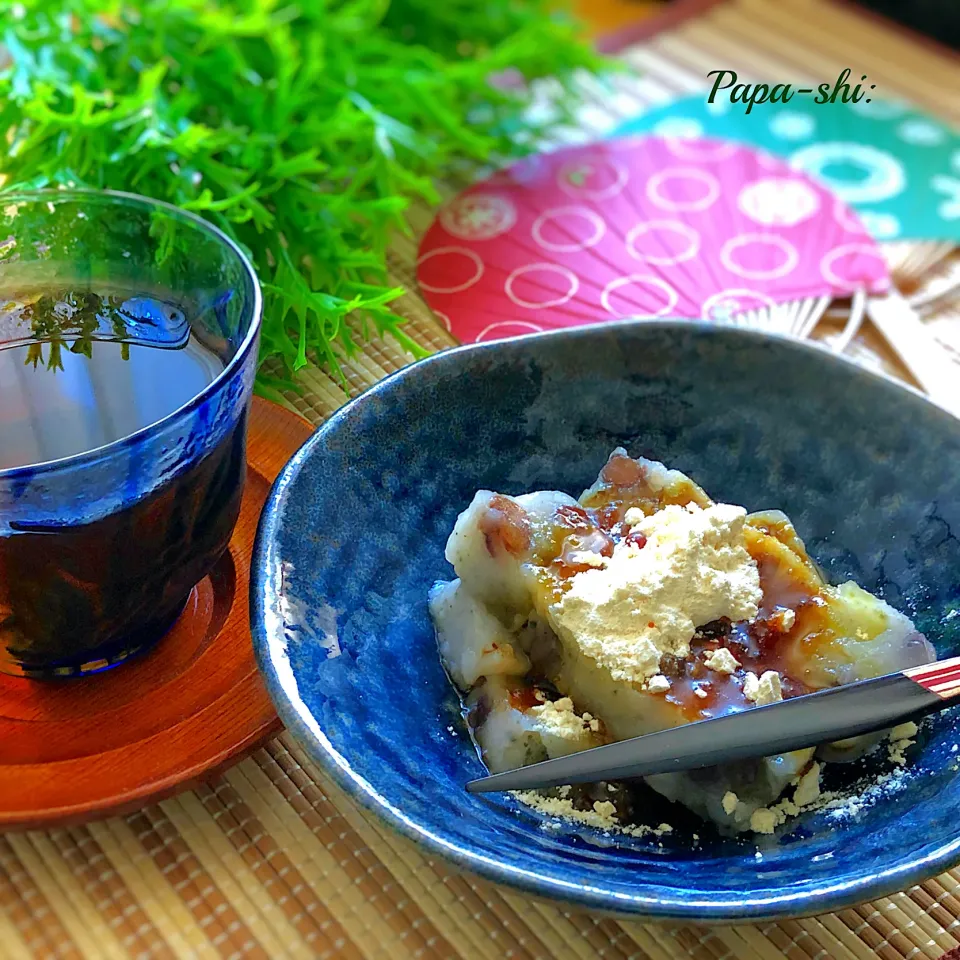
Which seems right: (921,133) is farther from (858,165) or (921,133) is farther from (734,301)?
(734,301)

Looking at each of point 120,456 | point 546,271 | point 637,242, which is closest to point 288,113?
point 546,271

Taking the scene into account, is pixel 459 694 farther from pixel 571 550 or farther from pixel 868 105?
pixel 868 105

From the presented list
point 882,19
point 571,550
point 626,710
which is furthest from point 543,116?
point 626,710

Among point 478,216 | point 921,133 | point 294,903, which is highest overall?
point 921,133

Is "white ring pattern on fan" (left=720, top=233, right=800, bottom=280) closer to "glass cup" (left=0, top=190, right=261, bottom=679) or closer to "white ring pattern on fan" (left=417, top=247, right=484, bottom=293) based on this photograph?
"white ring pattern on fan" (left=417, top=247, right=484, bottom=293)

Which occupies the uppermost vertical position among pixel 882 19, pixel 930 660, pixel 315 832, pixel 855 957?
pixel 882 19
